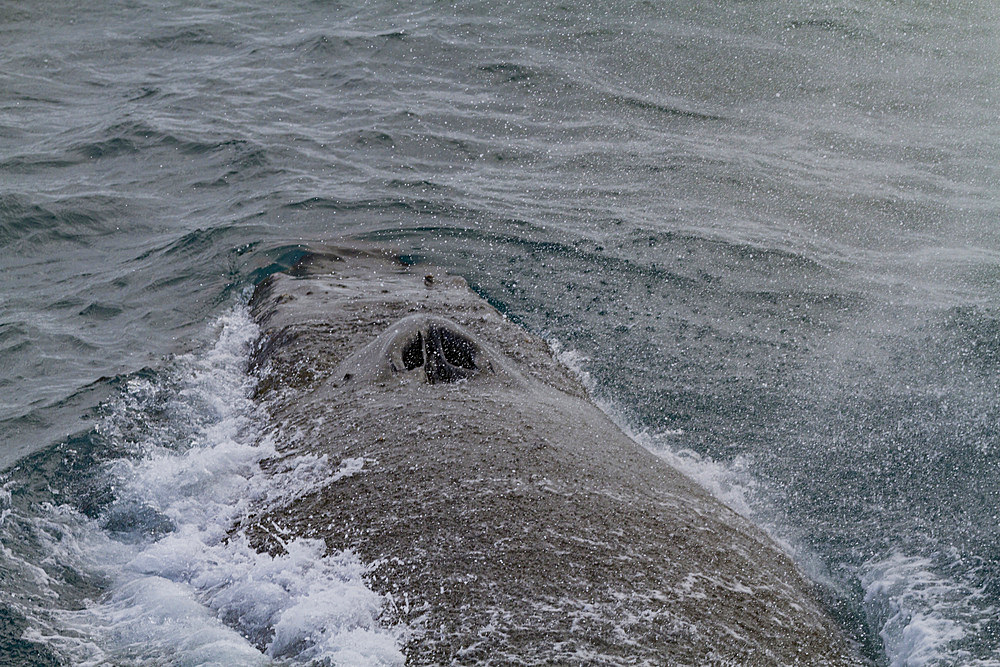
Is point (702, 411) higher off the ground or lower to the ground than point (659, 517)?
lower

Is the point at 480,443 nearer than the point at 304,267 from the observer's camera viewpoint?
Yes

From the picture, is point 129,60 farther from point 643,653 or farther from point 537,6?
point 643,653

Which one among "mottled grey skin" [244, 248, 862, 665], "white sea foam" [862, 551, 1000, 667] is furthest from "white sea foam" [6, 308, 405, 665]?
"white sea foam" [862, 551, 1000, 667]

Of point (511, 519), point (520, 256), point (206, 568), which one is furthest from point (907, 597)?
point (520, 256)

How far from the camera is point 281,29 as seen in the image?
21.0 metres

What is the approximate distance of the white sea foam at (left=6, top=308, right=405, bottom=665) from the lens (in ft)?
16.7

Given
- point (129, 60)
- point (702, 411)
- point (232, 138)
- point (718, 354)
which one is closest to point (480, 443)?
point (702, 411)

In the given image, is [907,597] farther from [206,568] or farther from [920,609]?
[206,568]

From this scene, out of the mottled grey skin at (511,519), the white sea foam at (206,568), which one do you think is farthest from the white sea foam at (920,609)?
the white sea foam at (206,568)

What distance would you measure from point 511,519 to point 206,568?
1.91 meters

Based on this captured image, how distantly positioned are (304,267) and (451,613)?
6220mm

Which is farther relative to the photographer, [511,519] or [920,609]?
[920,609]

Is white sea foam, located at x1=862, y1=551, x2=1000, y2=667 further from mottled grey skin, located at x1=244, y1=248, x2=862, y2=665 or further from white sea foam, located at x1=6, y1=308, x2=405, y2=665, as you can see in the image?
white sea foam, located at x1=6, y1=308, x2=405, y2=665

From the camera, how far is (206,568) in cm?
595
